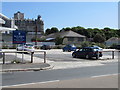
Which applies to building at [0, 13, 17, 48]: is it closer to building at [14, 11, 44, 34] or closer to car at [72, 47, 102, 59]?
car at [72, 47, 102, 59]

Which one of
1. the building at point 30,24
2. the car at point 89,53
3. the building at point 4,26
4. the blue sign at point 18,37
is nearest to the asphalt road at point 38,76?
the blue sign at point 18,37

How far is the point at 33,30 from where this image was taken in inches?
4875

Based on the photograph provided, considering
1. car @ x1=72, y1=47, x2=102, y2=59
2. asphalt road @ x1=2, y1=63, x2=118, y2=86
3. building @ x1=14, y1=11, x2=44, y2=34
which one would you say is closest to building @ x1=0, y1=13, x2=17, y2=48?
asphalt road @ x1=2, y1=63, x2=118, y2=86

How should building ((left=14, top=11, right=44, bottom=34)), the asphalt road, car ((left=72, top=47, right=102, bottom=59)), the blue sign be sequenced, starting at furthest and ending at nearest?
building ((left=14, top=11, right=44, bottom=34)), car ((left=72, top=47, right=102, bottom=59)), the blue sign, the asphalt road

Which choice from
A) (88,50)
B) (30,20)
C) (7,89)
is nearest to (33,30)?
(30,20)

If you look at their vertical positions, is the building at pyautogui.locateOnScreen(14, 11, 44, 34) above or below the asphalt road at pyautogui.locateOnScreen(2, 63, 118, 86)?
above

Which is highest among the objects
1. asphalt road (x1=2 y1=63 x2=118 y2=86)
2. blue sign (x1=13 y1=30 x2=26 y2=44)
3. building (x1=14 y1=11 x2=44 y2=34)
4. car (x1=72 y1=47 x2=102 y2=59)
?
building (x1=14 y1=11 x2=44 y2=34)

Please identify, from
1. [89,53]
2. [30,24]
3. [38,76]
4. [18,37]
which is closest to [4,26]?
[89,53]

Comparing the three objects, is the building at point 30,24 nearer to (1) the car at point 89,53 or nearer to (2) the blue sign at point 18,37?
(1) the car at point 89,53

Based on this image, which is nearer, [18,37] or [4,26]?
[18,37]

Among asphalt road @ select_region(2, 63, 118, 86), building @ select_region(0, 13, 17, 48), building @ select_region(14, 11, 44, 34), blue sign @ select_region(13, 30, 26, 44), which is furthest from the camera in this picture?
building @ select_region(14, 11, 44, 34)

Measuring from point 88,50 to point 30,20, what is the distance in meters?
105

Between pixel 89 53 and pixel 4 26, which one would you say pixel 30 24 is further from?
pixel 89 53

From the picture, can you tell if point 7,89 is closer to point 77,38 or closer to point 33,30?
point 77,38
